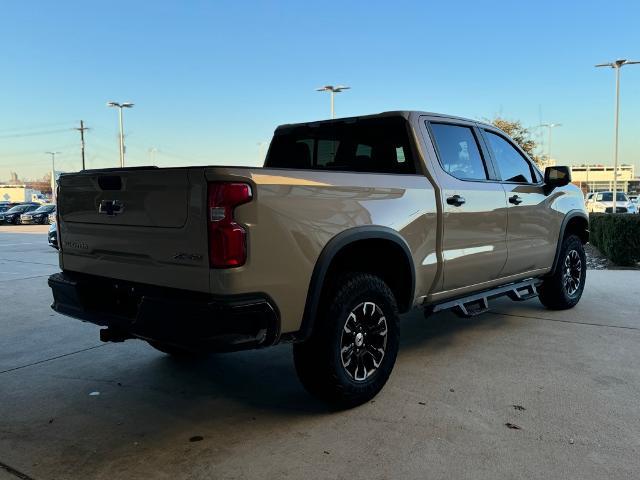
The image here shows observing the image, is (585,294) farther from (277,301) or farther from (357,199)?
(277,301)

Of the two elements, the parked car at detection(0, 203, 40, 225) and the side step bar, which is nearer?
the side step bar

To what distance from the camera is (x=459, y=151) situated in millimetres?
4488

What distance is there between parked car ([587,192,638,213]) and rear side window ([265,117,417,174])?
25.0 m

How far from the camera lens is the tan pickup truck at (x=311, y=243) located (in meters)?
2.73

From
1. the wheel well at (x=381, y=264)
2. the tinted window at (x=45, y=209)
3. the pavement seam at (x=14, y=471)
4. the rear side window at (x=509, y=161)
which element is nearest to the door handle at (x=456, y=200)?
the wheel well at (x=381, y=264)

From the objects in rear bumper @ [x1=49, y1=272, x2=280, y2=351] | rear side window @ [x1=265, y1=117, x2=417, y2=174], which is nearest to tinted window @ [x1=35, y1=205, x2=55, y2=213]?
rear side window @ [x1=265, y1=117, x2=417, y2=174]

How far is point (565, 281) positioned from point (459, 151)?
2400 millimetres

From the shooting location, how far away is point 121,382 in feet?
13.1

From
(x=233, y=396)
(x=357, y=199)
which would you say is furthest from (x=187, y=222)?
(x=233, y=396)

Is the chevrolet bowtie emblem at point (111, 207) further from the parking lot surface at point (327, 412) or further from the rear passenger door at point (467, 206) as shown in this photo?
the rear passenger door at point (467, 206)

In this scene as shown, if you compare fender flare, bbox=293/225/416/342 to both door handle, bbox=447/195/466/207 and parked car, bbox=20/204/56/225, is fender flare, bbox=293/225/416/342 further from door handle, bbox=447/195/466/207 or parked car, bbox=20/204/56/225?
parked car, bbox=20/204/56/225

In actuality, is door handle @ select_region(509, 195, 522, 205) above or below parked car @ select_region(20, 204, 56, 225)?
above

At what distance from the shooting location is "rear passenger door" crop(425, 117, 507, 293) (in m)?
4.11

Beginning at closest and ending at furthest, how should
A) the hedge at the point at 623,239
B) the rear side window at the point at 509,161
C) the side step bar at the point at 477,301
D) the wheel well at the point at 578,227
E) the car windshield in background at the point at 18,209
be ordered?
the side step bar at the point at 477,301
the rear side window at the point at 509,161
the wheel well at the point at 578,227
the hedge at the point at 623,239
the car windshield in background at the point at 18,209
